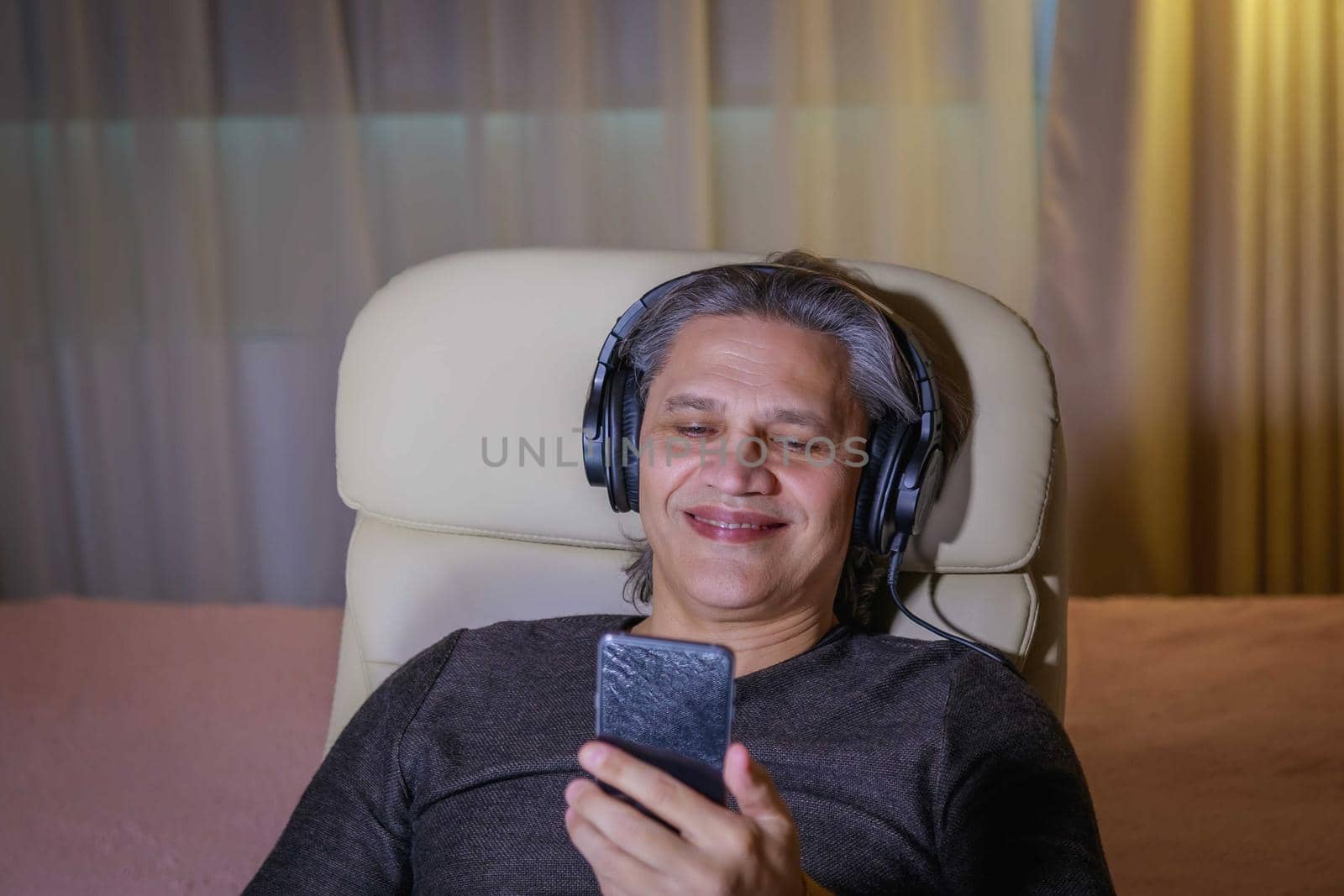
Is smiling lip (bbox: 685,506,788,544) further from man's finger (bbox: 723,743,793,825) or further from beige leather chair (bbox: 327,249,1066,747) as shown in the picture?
man's finger (bbox: 723,743,793,825)

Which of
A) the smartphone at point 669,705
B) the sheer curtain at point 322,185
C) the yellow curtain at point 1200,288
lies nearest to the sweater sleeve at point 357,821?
the smartphone at point 669,705

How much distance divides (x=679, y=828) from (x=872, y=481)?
55 cm

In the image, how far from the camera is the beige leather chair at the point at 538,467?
3.97 feet

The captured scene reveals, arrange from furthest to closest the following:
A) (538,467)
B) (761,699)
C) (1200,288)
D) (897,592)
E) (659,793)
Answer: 1. (1200,288)
2. (538,467)
3. (897,592)
4. (761,699)
5. (659,793)

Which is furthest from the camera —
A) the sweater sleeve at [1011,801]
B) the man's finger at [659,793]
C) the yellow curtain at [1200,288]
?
the yellow curtain at [1200,288]

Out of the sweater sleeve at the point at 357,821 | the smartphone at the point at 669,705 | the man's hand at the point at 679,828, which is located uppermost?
the smartphone at the point at 669,705

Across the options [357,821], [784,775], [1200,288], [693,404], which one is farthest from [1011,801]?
[1200,288]

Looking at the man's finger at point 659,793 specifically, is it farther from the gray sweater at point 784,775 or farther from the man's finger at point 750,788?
the gray sweater at point 784,775

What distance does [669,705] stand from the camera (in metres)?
0.72

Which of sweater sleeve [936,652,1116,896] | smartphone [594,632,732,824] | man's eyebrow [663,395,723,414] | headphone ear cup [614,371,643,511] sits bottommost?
sweater sleeve [936,652,1116,896]

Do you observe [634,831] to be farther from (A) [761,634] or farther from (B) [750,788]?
(A) [761,634]

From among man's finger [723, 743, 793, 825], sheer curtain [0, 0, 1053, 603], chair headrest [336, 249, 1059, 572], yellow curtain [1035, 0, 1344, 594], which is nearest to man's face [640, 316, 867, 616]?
chair headrest [336, 249, 1059, 572]

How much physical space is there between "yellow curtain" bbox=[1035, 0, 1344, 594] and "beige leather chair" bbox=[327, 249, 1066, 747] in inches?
57.1

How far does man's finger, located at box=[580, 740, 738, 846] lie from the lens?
667mm
